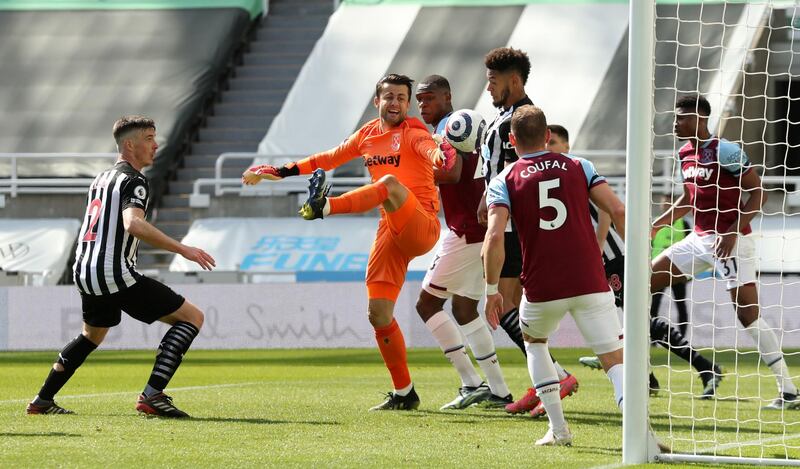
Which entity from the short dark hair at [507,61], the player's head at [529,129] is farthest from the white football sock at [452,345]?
the player's head at [529,129]

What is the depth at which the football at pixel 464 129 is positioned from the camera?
8.25 meters

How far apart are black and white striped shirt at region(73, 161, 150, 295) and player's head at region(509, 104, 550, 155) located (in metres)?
2.53

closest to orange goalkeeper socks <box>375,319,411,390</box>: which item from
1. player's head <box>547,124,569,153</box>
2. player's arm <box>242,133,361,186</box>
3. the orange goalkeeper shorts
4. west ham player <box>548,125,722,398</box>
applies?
the orange goalkeeper shorts

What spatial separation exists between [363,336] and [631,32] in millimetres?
11149

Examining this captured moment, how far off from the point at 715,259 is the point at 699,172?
596 millimetres

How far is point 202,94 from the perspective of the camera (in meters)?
23.9

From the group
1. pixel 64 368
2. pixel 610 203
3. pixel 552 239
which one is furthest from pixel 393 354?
pixel 610 203

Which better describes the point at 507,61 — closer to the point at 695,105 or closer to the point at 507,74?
the point at 507,74

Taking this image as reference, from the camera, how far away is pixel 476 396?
880 cm

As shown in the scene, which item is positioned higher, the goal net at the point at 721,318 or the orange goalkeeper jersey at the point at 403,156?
the orange goalkeeper jersey at the point at 403,156

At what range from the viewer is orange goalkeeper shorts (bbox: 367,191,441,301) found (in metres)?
8.54

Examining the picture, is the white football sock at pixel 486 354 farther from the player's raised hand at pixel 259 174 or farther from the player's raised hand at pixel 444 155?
the player's raised hand at pixel 259 174

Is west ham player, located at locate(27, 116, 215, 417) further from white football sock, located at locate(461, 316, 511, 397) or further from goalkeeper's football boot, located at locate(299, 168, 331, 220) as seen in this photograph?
white football sock, located at locate(461, 316, 511, 397)

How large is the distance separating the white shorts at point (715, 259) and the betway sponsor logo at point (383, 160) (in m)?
2.11
